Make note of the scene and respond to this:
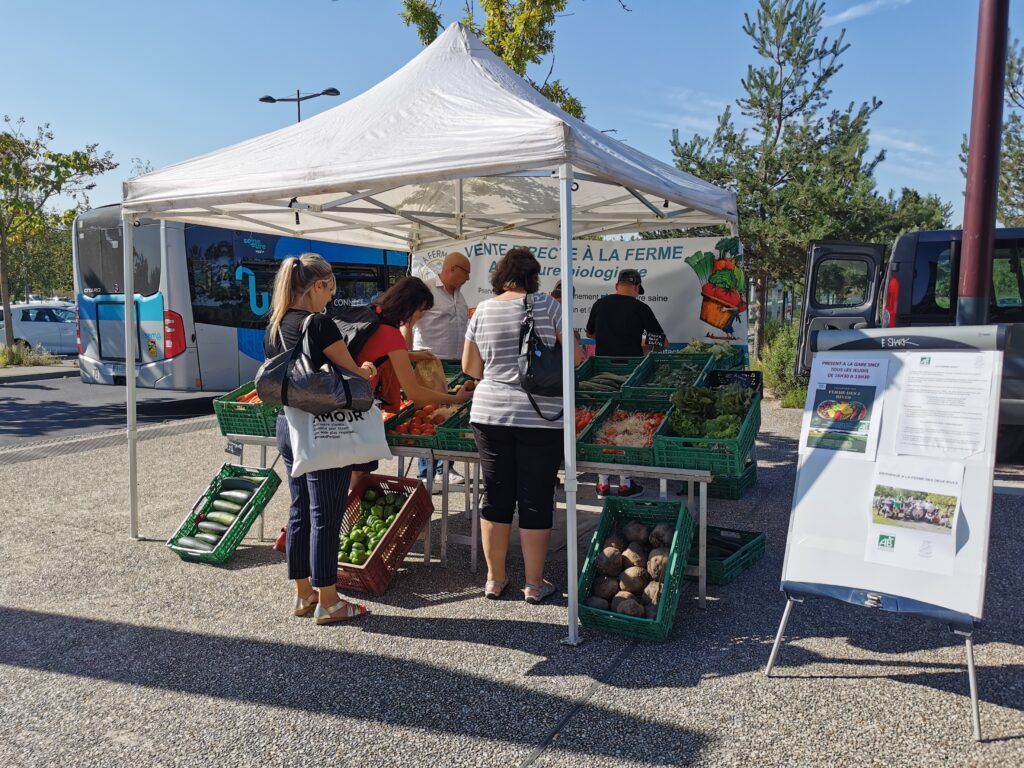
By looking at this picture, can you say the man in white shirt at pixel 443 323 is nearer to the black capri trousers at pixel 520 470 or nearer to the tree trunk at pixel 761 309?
the black capri trousers at pixel 520 470

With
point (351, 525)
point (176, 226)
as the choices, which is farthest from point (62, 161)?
point (351, 525)

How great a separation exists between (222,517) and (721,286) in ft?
18.9

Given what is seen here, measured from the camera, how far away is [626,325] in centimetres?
684

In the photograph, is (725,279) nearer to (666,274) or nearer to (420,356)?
(666,274)

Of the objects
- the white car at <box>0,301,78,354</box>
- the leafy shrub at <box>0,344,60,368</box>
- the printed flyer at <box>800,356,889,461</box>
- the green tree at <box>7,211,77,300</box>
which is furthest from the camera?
the green tree at <box>7,211,77,300</box>

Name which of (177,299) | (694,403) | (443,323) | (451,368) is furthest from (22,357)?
(694,403)

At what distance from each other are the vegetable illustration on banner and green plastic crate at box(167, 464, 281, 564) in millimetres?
5268

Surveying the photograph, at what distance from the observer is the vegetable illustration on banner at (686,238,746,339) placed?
8.37 m

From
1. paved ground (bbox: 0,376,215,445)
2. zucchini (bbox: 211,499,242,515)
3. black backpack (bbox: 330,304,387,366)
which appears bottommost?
paved ground (bbox: 0,376,215,445)

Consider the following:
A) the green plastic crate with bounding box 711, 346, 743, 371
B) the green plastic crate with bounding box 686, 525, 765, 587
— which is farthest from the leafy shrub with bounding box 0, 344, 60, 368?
the green plastic crate with bounding box 686, 525, 765, 587

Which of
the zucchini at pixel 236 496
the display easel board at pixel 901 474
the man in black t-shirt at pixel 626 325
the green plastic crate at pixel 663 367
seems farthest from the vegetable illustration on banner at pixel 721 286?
the zucchini at pixel 236 496

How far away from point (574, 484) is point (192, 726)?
6.41 ft

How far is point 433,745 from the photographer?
117 inches

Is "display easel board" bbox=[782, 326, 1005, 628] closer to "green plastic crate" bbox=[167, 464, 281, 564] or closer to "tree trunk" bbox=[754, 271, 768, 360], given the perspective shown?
"green plastic crate" bbox=[167, 464, 281, 564]
